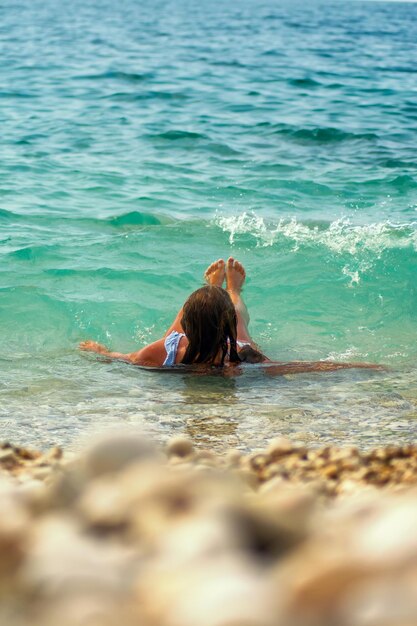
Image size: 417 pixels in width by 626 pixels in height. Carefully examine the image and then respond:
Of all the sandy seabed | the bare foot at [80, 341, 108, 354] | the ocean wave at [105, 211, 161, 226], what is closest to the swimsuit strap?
the bare foot at [80, 341, 108, 354]

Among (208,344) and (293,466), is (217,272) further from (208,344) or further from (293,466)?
(293,466)

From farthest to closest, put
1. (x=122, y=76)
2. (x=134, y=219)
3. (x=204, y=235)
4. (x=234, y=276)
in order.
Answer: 1. (x=122, y=76)
2. (x=134, y=219)
3. (x=204, y=235)
4. (x=234, y=276)

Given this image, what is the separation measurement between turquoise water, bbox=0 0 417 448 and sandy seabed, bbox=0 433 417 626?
2.04m

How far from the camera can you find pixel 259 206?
10539 mm

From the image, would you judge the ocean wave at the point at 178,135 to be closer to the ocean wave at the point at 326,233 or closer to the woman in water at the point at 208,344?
the ocean wave at the point at 326,233

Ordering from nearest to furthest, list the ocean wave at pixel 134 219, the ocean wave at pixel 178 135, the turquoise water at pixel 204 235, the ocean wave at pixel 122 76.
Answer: the turquoise water at pixel 204 235 < the ocean wave at pixel 134 219 < the ocean wave at pixel 178 135 < the ocean wave at pixel 122 76

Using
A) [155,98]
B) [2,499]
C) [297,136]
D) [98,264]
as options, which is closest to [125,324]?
[98,264]

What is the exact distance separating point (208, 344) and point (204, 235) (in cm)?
390

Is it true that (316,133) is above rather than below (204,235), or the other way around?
above

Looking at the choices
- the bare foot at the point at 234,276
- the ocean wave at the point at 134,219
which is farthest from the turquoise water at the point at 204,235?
the bare foot at the point at 234,276

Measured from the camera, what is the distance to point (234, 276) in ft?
22.7

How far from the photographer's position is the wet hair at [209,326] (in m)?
5.53

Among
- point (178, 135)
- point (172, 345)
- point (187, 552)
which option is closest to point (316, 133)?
point (178, 135)

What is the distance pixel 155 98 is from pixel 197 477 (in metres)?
14.7
